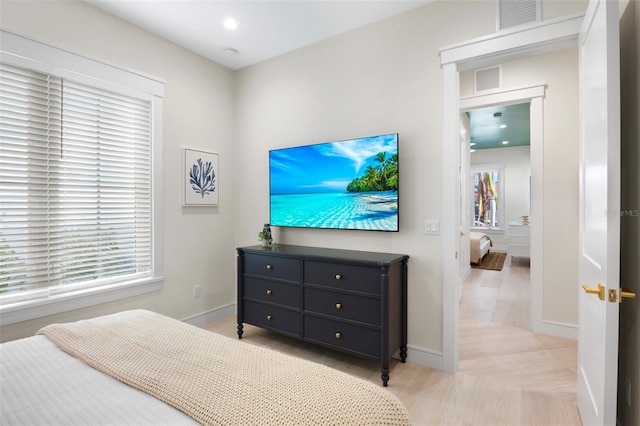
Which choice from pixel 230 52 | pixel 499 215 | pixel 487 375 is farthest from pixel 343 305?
pixel 499 215

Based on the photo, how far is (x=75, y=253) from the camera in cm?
253

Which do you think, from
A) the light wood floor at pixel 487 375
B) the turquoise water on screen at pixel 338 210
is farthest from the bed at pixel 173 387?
the turquoise water on screen at pixel 338 210

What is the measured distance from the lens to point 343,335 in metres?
2.52

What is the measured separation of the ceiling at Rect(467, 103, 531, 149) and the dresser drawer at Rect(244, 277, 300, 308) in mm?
4114

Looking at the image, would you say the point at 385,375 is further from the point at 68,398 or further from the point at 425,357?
the point at 68,398

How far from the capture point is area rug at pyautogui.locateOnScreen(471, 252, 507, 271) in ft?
21.0

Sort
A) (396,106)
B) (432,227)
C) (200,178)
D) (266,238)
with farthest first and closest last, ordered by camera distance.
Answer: (200,178), (266,238), (396,106), (432,227)

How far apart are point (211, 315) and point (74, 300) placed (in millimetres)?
1363

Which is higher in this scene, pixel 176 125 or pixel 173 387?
pixel 176 125

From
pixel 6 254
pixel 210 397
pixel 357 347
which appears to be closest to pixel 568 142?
pixel 357 347

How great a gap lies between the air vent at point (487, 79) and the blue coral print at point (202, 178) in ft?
10.1

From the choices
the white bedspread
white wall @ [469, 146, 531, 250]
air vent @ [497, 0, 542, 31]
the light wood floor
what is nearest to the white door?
the light wood floor

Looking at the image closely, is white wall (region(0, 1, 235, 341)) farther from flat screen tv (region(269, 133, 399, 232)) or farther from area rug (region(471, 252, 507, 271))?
area rug (region(471, 252, 507, 271))

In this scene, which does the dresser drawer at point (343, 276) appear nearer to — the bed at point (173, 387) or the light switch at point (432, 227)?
the light switch at point (432, 227)
